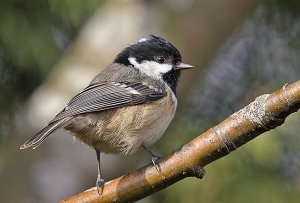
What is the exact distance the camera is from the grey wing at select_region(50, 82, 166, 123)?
2.99 m

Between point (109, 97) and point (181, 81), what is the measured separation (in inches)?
26.9

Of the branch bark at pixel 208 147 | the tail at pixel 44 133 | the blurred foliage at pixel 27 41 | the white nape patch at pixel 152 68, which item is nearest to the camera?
the branch bark at pixel 208 147

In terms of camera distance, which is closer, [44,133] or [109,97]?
[44,133]

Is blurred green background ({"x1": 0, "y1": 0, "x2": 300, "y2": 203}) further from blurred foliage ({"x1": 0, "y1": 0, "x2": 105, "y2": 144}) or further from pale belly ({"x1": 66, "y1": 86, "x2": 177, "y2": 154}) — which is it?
pale belly ({"x1": 66, "y1": 86, "x2": 177, "y2": 154})

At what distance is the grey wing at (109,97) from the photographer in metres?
2.99

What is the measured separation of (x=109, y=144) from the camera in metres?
3.03

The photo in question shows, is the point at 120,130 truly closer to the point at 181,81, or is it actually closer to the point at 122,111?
the point at 122,111

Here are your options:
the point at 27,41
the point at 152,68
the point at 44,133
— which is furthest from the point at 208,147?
the point at 27,41

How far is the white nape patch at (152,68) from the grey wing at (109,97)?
0.39ft

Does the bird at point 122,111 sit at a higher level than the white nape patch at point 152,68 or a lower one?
lower

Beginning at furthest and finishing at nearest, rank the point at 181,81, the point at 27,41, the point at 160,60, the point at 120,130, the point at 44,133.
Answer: the point at 27,41 < the point at 181,81 < the point at 160,60 < the point at 120,130 < the point at 44,133

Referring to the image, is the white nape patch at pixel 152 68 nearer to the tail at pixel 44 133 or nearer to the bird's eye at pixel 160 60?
the bird's eye at pixel 160 60

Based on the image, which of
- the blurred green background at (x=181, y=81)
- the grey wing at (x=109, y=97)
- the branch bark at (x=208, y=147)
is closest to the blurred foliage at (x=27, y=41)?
the blurred green background at (x=181, y=81)

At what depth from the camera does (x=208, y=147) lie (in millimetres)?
2275
